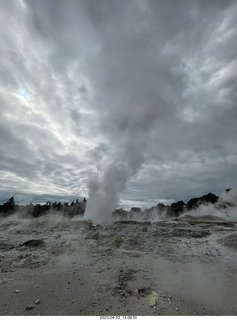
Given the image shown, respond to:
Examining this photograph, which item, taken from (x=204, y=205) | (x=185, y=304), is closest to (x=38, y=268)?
(x=185, y=304)

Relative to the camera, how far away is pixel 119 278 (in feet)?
30.7

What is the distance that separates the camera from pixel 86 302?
6891 millimetres

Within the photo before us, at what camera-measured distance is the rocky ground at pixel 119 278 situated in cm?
657

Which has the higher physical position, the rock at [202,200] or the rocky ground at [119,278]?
the rock at [202,200]

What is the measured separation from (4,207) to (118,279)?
204 ft

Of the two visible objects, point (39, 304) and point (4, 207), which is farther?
point (4, 207)

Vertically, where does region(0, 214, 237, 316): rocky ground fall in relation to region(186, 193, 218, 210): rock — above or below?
below

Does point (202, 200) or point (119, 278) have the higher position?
point (202, 200)

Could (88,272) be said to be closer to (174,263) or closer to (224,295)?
(174,263)

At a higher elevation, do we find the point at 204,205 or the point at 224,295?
the point at 204,205

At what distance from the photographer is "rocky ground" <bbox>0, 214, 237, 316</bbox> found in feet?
21.5

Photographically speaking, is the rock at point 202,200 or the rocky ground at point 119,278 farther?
the rock at point 202,200

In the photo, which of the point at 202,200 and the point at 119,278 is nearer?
the point at 119,278

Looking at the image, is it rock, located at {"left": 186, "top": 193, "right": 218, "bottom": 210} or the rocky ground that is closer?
the rocky ground
